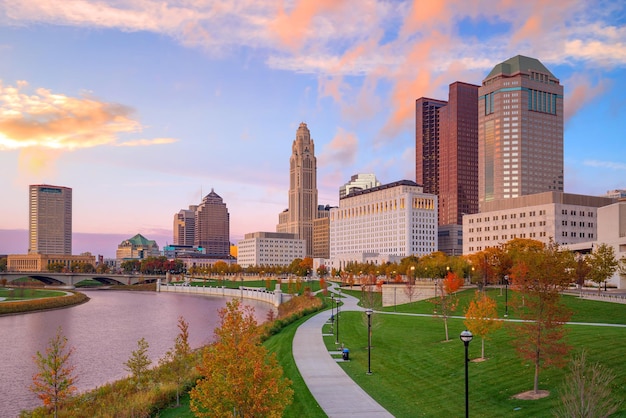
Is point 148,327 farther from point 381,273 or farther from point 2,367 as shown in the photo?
point 381,273

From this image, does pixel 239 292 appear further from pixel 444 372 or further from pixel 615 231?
pixel 444 372

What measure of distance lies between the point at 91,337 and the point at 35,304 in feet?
147

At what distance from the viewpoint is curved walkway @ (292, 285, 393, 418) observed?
24812 mm

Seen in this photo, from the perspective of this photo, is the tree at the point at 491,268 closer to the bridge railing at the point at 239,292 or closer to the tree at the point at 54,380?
the bridge railing at the point at 239,292

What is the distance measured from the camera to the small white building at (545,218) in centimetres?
13712

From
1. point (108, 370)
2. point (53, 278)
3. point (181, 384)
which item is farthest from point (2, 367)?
point (53, 278)

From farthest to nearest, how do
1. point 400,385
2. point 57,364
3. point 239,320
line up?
point 400,385 < point 57,364 < point 239,320

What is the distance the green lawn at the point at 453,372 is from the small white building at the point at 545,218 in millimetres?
101158

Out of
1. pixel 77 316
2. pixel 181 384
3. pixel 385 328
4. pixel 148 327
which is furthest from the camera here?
pixel 77 316

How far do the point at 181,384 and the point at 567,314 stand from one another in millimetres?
20611

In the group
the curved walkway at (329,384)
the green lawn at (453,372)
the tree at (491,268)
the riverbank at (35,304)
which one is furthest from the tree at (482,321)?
the riverbank at (35,304)

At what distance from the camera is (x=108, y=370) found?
1815 inches

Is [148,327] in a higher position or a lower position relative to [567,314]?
lower

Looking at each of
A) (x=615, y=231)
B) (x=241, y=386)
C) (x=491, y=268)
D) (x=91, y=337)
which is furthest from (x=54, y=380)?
(x=615, y=231)
